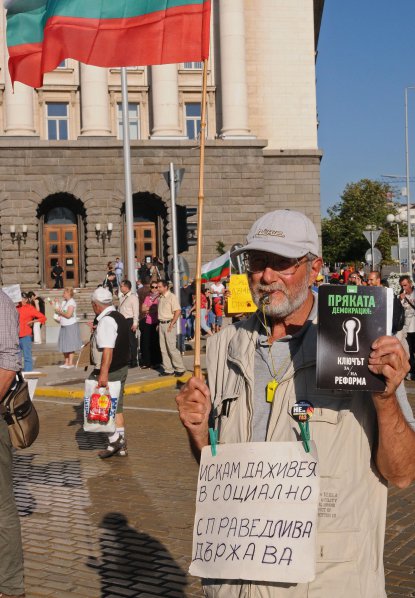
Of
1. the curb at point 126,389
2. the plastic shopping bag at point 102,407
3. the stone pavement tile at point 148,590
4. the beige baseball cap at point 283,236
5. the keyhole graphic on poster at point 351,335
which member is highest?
the beige baseball cap at point 283,236

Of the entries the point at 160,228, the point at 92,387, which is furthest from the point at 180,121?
the point at 92,387

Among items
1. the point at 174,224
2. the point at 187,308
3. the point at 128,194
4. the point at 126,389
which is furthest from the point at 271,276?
the point at 187,308

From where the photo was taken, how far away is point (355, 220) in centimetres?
8069

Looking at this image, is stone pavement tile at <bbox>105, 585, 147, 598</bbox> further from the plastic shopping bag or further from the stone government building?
the stone government building

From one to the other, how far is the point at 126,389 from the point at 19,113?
1243 inches

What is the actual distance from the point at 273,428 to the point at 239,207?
43.2 metres

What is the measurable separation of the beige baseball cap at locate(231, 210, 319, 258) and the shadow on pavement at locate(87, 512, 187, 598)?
10.6ft

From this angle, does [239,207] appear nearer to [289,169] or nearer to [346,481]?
[289,169]

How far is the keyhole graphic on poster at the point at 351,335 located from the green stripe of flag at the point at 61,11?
131 inches

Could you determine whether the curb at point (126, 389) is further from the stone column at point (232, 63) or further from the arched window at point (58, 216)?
the stone column at point (232, 63)

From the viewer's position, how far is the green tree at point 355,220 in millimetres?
79438

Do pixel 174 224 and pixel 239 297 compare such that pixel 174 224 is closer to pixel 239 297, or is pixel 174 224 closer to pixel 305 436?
pixel 239 297

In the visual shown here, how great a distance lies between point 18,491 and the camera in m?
9.12

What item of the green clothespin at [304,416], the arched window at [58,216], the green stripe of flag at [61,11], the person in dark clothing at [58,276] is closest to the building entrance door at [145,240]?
the arched window at [58,216]
